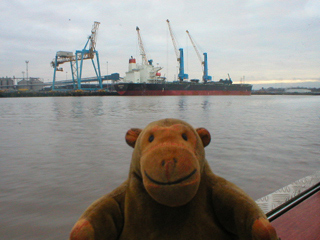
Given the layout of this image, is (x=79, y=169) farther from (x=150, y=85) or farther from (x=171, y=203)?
(x=150, y=85)

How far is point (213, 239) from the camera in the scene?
919 millimetres

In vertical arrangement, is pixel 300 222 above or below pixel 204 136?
below

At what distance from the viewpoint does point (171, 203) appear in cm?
80

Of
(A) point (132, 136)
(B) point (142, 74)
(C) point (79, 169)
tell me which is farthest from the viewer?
(B) point (142, 74)

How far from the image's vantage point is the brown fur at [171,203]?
80 cm

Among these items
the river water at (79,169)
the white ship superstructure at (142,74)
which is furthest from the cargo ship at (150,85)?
the river water at (79,169)

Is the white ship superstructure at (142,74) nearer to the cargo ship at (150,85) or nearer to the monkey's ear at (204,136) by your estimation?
the cargo ship at (150,85)

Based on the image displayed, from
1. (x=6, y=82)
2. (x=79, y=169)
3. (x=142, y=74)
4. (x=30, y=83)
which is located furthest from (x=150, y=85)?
(x=6, y=82)

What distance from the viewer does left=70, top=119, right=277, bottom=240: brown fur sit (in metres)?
0.80

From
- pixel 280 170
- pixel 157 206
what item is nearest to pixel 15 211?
pixel 157 206

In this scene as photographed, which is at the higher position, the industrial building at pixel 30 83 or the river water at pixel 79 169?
the industrial building at pixel 30 83

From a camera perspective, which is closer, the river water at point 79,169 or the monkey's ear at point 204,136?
the monkey's ear at point 204,136

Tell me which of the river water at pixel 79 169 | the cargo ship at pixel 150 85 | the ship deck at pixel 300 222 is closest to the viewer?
the ship deck at pixel 300 222

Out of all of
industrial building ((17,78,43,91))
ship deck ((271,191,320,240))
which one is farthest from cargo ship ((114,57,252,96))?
industrial building ((17,78,43,91))
